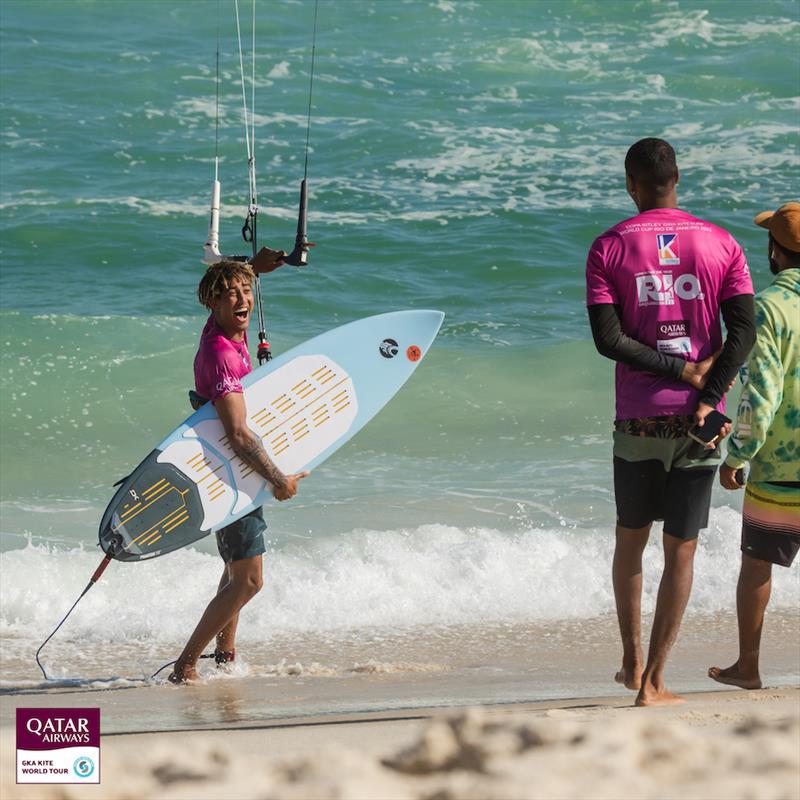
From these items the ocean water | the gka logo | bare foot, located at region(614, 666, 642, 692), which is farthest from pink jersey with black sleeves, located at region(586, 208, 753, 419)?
the ocean water

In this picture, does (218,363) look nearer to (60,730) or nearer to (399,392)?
(60,730)

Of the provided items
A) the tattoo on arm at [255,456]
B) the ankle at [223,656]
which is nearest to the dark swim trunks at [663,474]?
the tattoo on arm at [255,456]

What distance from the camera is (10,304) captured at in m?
11.1

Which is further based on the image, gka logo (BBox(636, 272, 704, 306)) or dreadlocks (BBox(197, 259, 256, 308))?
dreadlocks (BBox(197, 259, 256, 308))

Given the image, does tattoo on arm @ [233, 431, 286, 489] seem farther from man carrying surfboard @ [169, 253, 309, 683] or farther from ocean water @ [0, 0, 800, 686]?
ocean water @ [0, 0, 800, 686]

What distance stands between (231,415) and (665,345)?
1413 mm

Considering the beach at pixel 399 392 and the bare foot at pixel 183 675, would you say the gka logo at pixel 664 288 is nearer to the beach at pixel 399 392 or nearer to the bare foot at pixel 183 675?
the beach at pixel 399 392

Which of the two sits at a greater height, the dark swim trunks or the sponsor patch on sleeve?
the sponsor patch on sleeve

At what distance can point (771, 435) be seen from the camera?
3633 mm

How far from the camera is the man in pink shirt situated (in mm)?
3506

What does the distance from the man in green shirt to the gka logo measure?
0.21 m

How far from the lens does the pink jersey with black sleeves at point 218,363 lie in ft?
13.5

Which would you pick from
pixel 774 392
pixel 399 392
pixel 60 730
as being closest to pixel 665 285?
pixel 774 392

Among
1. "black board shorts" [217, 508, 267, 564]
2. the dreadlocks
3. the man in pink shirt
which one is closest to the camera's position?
the man in pink shirt
